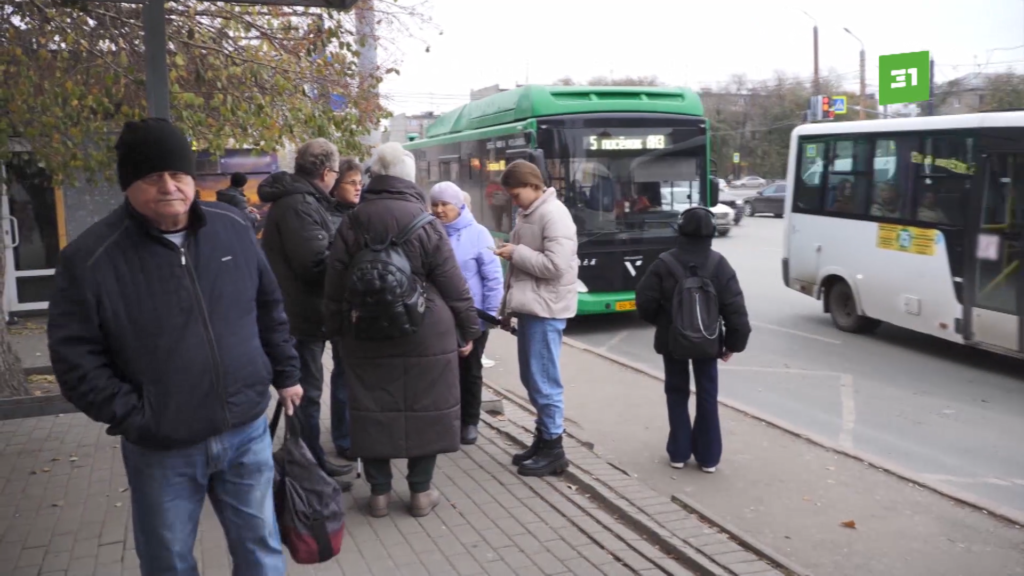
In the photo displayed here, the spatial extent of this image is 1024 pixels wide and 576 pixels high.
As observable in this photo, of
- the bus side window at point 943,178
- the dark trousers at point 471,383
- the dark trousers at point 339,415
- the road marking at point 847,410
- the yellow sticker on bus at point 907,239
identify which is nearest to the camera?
the dark trousers at point 339,415

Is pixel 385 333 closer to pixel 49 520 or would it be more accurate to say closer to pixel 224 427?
pixel 224 427

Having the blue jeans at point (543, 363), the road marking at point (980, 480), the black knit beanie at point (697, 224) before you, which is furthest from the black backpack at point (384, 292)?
the road marking at point (980, 480)

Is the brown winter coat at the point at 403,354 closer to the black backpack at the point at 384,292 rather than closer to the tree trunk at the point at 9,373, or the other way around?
the black backpack at the point at 384,292

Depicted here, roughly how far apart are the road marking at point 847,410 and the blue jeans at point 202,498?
4.62m

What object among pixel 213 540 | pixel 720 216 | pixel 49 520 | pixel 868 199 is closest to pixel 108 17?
pixel 49 520

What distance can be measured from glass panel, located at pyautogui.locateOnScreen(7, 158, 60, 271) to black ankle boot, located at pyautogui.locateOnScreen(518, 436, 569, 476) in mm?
9552

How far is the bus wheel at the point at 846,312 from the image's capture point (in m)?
11.1

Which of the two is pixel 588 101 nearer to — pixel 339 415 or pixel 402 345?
pixel 339 415

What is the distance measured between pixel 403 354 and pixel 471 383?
1667mm

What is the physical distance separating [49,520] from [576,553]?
2.78 meters

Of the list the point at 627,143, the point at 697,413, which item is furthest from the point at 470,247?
the point at 627,143

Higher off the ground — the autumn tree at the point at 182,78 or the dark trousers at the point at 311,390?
the autumn tree at the point at 182,78

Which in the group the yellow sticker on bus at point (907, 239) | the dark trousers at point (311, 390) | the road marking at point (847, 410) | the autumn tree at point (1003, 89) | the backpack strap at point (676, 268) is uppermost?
the autumn tree at point (1003, 89)

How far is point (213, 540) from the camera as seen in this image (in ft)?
14.5
